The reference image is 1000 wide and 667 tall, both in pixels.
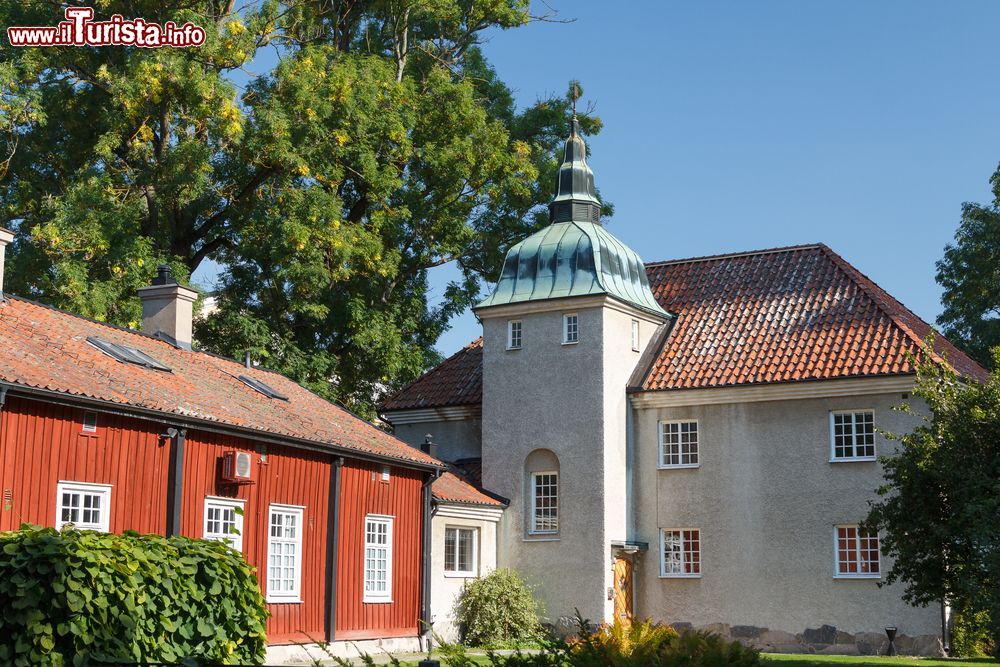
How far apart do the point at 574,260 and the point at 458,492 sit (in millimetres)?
6124

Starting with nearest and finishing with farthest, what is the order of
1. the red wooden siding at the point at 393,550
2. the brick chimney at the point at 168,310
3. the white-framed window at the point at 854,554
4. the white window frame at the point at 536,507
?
the red wooden siding at the point at 393,550 < the brick chimney at the point at 168,310 < the white-framed window at the point at 854,554 < the white window frame at the point at 536,507

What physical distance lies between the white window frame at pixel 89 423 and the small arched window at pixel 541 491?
13048 mm

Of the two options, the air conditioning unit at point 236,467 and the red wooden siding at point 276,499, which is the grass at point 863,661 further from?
the air conditioning unit at point 236,467

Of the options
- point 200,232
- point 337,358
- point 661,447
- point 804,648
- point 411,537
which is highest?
point 200,232

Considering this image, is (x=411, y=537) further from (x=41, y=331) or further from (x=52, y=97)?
(x=52, y=97)

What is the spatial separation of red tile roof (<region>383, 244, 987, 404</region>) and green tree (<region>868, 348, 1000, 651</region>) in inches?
301

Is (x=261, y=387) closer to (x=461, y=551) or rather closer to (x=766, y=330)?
(x=461, y=551)

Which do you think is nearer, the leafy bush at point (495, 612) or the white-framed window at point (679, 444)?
the leafy bush at point (495, 612)

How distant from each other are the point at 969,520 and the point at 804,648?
10072mm

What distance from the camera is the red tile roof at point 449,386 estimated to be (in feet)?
103

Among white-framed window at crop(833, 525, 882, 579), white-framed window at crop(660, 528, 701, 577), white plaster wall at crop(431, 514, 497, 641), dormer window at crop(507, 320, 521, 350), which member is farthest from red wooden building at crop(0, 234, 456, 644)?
white-framed window at crop(833, 525, 882, 579)

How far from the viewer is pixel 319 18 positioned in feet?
120

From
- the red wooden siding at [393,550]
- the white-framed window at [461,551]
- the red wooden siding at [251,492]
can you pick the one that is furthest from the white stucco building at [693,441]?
the red wooden siding at [251,492]

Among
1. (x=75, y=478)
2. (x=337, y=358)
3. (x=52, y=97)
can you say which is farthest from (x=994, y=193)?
(x=75, y=478)
